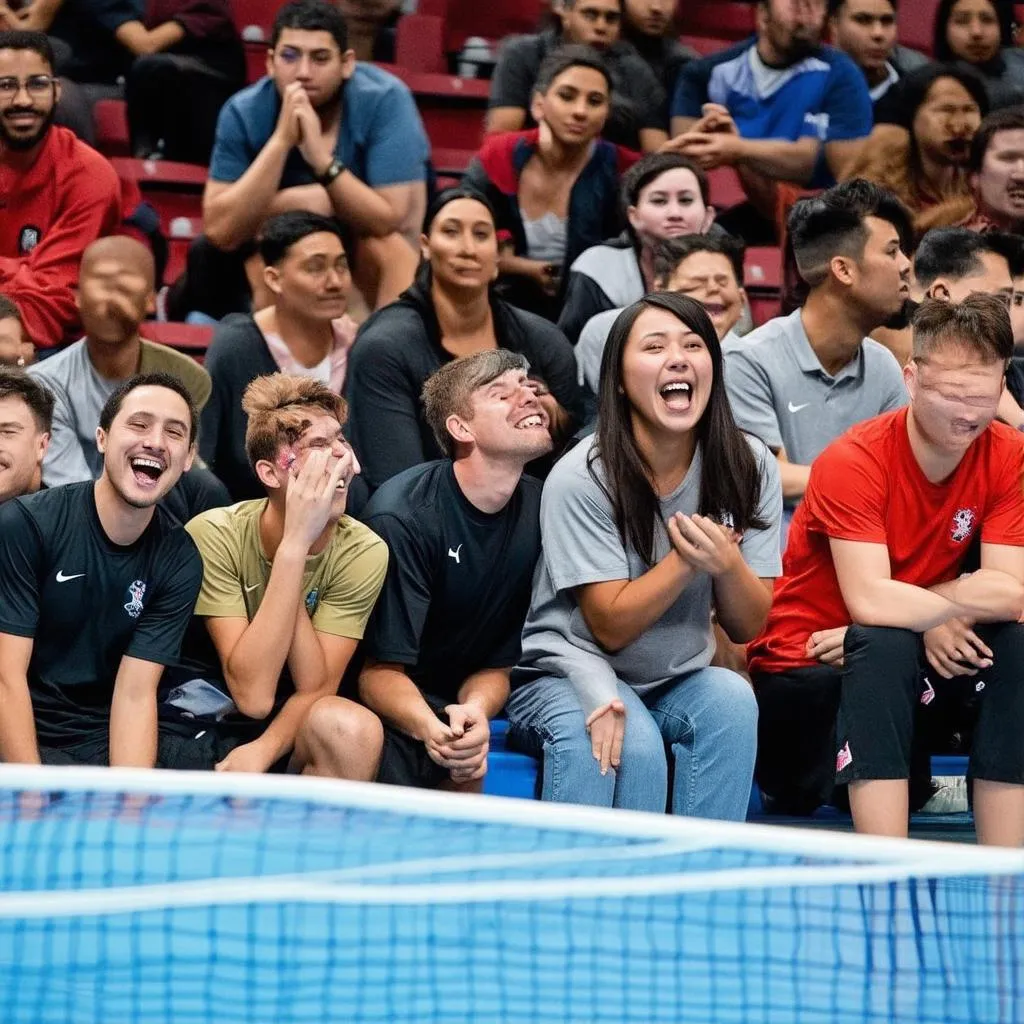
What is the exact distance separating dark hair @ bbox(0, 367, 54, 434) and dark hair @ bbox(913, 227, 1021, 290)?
2.79 m

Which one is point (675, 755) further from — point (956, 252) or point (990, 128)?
point (990, 128)

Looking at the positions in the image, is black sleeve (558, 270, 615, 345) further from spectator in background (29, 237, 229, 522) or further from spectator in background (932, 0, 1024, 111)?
spectator in background (932, 0, 1024, 111)

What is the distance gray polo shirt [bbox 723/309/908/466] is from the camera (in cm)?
514

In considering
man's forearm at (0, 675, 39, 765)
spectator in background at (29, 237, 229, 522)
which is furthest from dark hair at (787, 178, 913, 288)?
man's forearm at (0, 675, 39, 765)

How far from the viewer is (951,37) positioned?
A: 8.13 metres

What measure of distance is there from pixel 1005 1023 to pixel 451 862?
0.99 metres

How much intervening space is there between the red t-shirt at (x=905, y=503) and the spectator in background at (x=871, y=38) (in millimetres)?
3994

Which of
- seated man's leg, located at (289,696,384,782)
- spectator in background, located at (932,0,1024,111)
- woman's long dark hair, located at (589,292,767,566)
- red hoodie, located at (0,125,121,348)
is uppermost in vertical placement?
spectator in background, located at (932,0,1024,111)

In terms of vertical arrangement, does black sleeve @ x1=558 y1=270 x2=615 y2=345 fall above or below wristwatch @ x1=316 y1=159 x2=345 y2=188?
below

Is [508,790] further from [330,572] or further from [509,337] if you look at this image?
[509,337]

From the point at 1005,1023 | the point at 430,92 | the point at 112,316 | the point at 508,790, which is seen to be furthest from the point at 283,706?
the point at 430,92

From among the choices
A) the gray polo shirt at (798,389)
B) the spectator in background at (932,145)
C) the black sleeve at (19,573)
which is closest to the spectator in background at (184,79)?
the spectator in background at (932,145)

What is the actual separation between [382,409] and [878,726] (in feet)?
6.40

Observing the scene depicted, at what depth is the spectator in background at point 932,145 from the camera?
694cm
